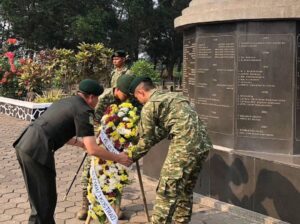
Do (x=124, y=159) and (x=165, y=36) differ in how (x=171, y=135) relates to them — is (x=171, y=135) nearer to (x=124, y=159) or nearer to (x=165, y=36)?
(x=124, y=159)

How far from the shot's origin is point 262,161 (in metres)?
4.90

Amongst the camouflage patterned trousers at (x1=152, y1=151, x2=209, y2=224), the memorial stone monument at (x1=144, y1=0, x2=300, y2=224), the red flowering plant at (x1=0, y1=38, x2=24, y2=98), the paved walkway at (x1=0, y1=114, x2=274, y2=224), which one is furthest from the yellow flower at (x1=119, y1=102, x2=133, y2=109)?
the red flowering plant at (x1=0, y1=38, x2=24, y2=98)

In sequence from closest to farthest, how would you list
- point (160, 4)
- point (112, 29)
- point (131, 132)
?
point (131, 132) → point (112, 29) → point (160, 4)

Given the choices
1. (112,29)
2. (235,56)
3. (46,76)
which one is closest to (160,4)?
(112,29)

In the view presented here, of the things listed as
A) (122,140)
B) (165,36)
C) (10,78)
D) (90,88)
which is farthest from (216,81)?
(165,36)

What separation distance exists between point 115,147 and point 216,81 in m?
2.36

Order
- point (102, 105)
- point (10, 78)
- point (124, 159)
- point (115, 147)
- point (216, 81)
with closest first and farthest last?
point (124, 159)
point (115, 147)
point (102, 105)
point (216, 81)
point (10, 78)

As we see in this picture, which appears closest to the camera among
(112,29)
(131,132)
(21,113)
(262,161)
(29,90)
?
(131,132)

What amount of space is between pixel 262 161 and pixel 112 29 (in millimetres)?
29969

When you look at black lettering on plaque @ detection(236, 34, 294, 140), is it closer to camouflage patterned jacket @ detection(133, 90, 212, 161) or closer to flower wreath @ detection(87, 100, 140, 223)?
flower wreath @ detection(87, 100, 140, 223)

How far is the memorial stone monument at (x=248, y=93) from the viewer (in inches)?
207

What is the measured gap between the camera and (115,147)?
4379 millimetres

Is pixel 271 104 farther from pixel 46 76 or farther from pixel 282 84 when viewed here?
pixel 46 76

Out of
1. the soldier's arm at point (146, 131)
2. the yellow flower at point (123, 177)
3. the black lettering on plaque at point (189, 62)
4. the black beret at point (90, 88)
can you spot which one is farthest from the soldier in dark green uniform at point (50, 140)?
the black lettering on plaque at point (189, 62)
